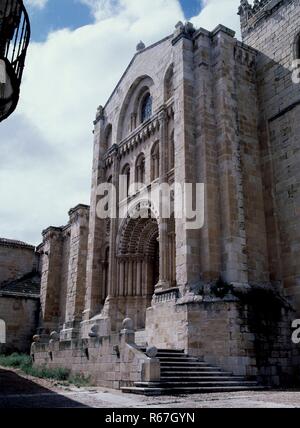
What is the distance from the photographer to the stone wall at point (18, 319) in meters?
25.2

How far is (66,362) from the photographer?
14617mm

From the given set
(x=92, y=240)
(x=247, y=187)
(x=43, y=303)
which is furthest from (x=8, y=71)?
(x=43, y=303)

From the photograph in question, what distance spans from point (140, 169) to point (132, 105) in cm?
373

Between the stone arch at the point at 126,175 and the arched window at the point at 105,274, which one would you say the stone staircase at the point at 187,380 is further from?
the stone arch at the point at 126,175

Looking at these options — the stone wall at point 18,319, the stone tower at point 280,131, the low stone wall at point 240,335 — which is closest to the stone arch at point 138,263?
the low stone wall at point 240,335

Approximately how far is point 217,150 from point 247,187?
1584 millimetres

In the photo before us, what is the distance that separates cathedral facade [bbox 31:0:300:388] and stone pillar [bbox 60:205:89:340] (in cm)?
341

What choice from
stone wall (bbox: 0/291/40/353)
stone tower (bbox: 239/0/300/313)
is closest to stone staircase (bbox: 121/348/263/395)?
stone tower (bbox: 239/0/300/313)

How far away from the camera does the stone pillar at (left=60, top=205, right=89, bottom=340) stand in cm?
2303

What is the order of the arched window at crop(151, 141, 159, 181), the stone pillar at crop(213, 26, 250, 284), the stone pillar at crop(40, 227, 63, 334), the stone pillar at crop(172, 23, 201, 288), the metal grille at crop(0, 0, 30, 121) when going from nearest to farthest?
the metal grille at crop(0, 0, 30, 121) → the stone pillar at crop(213, 26, 250, 284) → the stone pillar at crop(172, 23, 201, 288) → the arched window at crop(151, 141, 159, 181) → the stone pillar at crop(40, 227, 63, 334)

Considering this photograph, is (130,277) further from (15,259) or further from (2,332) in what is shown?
(15,259)

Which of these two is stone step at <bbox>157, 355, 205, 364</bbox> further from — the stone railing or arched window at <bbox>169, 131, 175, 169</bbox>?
arched window at <bbox>169, 131, 175, 169</bbox>

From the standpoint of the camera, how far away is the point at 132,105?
21.0 metres

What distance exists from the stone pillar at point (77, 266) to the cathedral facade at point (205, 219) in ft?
11.2
